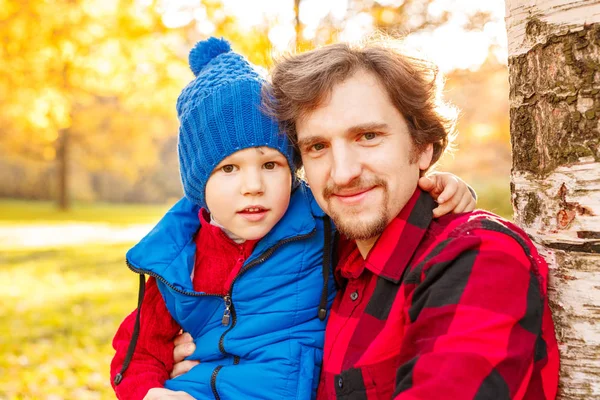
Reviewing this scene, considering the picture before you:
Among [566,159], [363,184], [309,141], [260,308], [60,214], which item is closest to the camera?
[566,159]

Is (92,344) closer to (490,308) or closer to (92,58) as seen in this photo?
(490,308)

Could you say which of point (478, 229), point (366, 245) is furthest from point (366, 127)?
point (478, 229)

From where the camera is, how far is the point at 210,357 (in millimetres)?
2426

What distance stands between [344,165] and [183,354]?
1.14 metres

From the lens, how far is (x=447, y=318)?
4.87ft

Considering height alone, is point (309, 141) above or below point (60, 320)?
above

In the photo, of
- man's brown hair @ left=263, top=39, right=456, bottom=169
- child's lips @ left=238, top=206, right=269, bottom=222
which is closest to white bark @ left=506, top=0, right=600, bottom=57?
man's brown hair @ left=263, top=39, right=456, bottom=169

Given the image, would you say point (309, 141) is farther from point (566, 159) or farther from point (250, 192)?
point (566, 159)

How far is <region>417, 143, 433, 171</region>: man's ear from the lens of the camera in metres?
2.21

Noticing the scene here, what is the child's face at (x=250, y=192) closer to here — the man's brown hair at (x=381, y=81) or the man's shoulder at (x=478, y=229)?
the man's brown hair at (x=381, y=81)

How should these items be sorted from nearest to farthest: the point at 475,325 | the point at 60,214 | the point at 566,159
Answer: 1. the point at 475,325
2. the point at 566,159
3. the point at 60,214

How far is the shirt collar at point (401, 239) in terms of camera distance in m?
1.90

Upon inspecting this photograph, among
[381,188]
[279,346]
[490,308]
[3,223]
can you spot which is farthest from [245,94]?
[3,223]

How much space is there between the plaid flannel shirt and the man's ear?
194 millimetres
